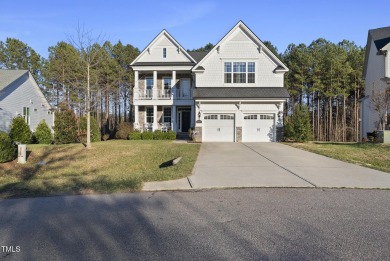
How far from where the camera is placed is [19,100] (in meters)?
26.0

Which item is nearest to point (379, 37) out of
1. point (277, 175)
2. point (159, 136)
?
point (159, 136)

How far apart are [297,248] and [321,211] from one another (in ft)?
6.31

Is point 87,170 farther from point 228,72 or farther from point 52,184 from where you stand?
point 228,72

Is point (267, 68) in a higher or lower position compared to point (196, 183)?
higher

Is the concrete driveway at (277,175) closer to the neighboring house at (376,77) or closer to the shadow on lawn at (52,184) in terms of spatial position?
the shadow on lawn at (52,184)

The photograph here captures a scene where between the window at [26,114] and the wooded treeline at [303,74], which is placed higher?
the wooded treeline at [303,74]

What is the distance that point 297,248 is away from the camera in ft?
12.3

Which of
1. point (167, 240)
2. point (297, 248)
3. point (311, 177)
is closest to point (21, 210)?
point (167, 240)

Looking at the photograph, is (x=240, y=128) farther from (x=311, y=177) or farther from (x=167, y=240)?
(x=167, y=240)

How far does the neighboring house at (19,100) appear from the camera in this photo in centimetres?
2391

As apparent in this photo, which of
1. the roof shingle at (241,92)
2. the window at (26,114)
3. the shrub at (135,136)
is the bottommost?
the shrub at (135,136)

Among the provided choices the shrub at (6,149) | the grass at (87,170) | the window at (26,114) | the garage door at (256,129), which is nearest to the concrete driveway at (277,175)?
the grass at (87,170)

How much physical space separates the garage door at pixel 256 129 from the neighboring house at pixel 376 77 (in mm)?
7393

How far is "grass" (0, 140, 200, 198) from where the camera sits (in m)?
7.61
